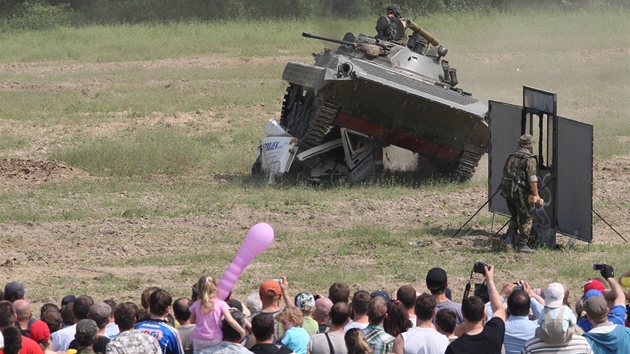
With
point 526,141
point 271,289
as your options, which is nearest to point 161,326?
point 271,289

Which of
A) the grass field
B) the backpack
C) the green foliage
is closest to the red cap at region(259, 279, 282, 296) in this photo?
the grass field

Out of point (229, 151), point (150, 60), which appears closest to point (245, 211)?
point (229, 151)

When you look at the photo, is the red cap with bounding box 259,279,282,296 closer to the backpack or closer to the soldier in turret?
the backpack

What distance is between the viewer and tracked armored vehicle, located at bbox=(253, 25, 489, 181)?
17703mm

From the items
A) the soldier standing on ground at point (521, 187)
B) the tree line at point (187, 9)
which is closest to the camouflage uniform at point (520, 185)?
the soldier standing on ground at point (521, 187)

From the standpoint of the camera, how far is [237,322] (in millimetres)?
7508

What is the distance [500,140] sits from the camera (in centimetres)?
1515

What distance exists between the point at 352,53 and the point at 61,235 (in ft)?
21.0

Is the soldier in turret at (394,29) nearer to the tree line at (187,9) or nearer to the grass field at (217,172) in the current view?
the grass field at (217,172)

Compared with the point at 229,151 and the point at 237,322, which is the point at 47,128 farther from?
the point at 237,322

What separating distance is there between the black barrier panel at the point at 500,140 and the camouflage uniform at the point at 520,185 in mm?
821

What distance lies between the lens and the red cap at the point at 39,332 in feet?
25.3

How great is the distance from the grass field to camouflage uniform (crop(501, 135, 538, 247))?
385 mm

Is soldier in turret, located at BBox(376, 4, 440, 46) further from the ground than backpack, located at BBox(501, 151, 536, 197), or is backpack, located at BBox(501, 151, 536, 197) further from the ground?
soldier in turret, located at BBox(376, 4, 440, 46)
